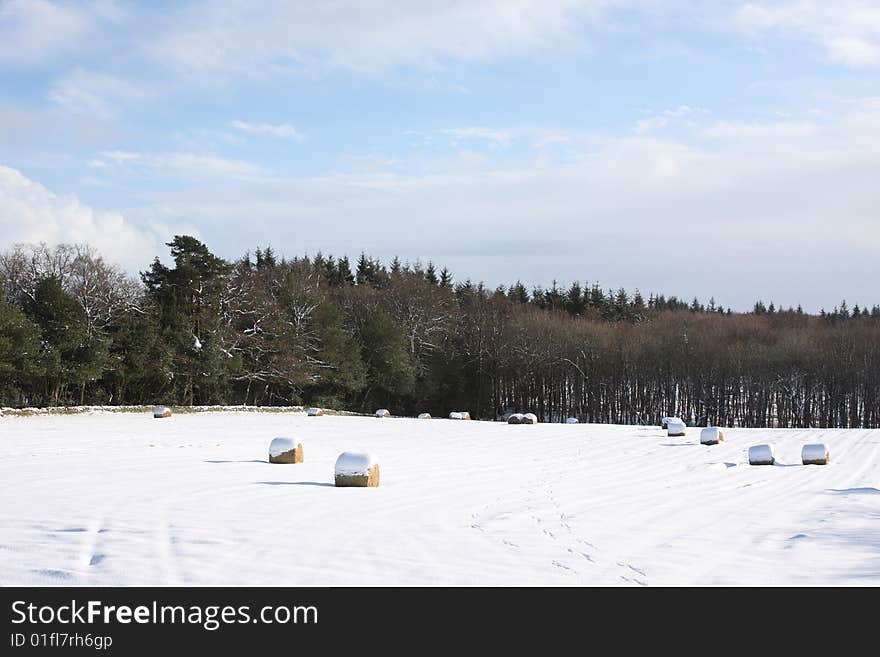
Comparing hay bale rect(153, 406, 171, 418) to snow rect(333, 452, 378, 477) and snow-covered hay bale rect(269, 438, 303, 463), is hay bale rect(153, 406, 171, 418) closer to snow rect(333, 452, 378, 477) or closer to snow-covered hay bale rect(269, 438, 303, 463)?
snow-covered hay bale rect(269, 438, 303, 463)

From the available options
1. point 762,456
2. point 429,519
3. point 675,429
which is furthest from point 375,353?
point 429,519

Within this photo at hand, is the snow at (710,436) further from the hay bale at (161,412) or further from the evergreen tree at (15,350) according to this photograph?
the evergreen tree at (15,350)

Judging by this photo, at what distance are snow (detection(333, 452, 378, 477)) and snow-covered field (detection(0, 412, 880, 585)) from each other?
1.01 ft

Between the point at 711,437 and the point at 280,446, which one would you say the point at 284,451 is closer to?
the point at 280,446

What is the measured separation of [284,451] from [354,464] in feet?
13.2

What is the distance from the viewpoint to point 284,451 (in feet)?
54.2

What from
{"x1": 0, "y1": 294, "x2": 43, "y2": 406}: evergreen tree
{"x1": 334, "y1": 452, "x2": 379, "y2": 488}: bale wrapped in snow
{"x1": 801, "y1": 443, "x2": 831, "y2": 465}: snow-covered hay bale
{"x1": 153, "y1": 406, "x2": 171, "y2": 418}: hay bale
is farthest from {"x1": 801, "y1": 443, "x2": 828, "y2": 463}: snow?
{"x1": 0, "y1": 294, "x2": 43, "y2": 406}: evergreen tree

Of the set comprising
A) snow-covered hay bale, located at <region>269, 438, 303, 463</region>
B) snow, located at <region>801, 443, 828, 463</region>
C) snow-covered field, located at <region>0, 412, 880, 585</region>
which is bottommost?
snow-covered field, located at <region>0, 412, 880, 585</region>

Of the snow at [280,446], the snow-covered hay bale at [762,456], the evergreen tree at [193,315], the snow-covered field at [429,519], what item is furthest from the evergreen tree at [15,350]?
the snow-covered hay bale at [762,456]

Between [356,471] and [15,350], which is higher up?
[15,350]

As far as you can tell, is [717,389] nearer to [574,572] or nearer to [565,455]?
[565,455]

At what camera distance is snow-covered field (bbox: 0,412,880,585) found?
736cm
